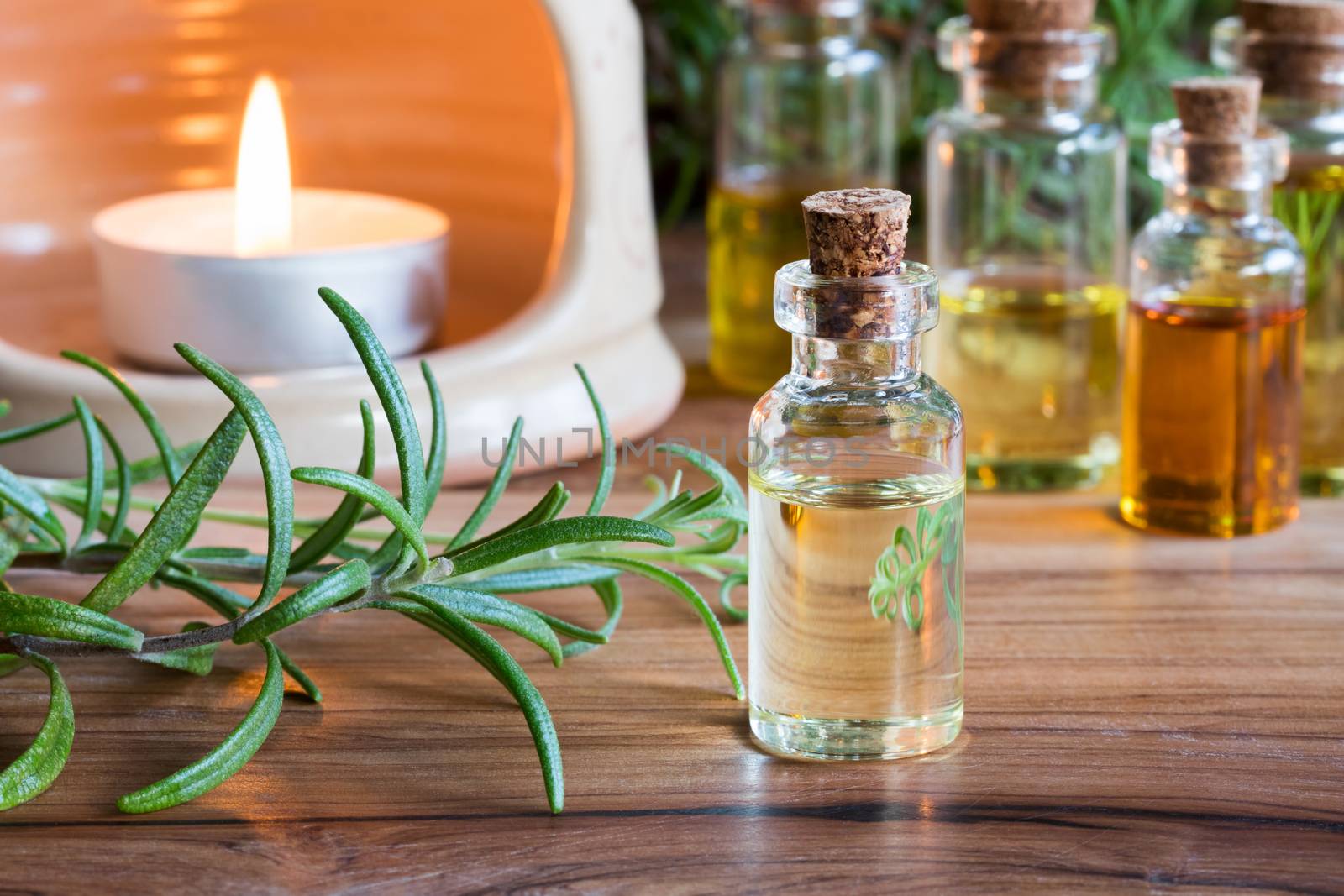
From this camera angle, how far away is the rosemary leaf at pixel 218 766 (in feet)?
1.20

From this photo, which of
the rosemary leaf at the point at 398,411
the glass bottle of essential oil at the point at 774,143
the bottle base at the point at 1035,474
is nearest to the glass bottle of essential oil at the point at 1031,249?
the bottle base at the point at 1035,474

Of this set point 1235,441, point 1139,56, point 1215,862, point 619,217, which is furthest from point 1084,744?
point 1139,56

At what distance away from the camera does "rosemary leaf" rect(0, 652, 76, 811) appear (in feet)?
1.22

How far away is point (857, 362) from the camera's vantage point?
41cm

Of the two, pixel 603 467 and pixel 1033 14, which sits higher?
pixel 1033 14

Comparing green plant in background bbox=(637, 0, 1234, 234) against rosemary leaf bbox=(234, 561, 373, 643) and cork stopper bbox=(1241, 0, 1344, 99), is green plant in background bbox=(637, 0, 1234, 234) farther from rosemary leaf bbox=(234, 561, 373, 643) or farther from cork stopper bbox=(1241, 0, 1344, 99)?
rosemary leaf bbox=(234, 561, 373, 643)

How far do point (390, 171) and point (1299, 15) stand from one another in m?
0.43

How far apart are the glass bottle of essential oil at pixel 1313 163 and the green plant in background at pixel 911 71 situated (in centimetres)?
22

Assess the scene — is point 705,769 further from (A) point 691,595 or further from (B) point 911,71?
(B) point 911,71

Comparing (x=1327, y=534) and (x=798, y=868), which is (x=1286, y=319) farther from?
(x=798, y=868)

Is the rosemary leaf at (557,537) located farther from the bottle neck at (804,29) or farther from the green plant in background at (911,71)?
the green plant in background at (911,71)

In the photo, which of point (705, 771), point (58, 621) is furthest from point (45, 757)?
point (705, 771)

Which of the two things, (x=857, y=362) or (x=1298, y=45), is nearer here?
(x=857, y=362)

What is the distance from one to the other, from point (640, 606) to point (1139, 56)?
0.49 metres
